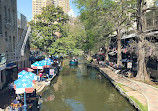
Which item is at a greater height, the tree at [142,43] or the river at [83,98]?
the tree at [142,43]

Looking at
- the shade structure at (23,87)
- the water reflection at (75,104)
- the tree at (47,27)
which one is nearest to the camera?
the shade structure at (23,87)

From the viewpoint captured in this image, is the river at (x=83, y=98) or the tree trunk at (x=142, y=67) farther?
the tree trunk at (x=142, y=67)

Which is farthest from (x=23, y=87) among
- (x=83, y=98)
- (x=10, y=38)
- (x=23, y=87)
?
(x=10, y=38)

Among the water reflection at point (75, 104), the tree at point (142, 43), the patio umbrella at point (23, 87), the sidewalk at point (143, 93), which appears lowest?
the water reflection at point (75, 104)

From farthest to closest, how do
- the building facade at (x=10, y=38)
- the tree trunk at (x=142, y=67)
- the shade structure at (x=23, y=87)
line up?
the tree trunk at (x=142, y=67), the building facade at (x=10, y=38), the shade structure at (x=23, y=87)

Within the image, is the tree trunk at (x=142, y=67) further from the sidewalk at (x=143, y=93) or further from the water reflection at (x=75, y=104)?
the water reflection at (x=75, y=104)

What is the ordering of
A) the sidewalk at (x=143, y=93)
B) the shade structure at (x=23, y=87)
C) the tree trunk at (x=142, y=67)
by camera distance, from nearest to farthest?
the shade structure at (x=23, y=87)
the sidewalk at (x=143, y=93)
the tree trunk at (x=142, y=67)

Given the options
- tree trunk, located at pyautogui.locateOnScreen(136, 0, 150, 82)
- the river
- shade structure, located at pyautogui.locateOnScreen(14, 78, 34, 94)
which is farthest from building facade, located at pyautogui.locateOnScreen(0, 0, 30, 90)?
tree trunk, located at pyautogui.locateOnScreen(136, 0, 150, 82)

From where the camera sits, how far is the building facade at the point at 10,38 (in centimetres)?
2020

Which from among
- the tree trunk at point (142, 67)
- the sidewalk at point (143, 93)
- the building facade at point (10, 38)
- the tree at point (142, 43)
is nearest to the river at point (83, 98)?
the sidewalk at point (143, 93)

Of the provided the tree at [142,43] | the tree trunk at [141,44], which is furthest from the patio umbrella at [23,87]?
the tree trunk at [141,44]

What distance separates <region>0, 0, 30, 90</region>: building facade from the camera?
66.3 ft

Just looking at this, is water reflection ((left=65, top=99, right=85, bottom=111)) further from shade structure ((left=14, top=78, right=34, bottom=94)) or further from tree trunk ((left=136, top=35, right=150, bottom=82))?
tree trunk ((left=136, top=35, right=150, bottom=82))

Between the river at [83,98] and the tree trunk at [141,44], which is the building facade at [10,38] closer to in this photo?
the river at [83,98]
